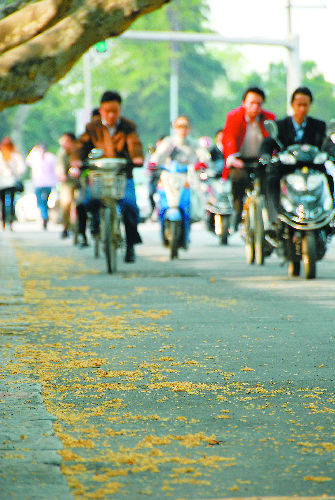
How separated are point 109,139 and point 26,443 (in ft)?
29.3

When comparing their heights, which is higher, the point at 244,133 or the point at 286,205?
the point at 244,133

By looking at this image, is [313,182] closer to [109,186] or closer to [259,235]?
[259,235]

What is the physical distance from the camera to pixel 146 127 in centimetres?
7744

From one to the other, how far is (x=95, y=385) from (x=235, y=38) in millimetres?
20546

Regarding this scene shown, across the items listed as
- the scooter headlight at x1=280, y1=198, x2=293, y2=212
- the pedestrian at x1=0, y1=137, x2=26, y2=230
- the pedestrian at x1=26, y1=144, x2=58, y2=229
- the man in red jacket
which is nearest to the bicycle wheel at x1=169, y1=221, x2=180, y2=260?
the man in red jacket

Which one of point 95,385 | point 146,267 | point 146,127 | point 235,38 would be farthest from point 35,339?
point 146,127

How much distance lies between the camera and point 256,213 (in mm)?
12156

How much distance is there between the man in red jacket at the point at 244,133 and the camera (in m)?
12.6

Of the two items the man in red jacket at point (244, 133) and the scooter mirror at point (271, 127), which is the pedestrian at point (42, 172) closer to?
the man in red jacket at point (244, 133)

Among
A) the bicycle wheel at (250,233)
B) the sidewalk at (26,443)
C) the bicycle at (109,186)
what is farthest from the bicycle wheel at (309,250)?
the sidewalk at (26,443)

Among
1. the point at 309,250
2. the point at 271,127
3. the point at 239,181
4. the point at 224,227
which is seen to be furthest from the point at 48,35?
the point at 224,227

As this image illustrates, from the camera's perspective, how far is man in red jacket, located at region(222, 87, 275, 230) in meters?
12.6

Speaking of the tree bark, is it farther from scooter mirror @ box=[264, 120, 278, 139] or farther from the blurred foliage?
the blurred foliage

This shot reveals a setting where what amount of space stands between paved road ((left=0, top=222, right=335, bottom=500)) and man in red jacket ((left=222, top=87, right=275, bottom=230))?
9.13 feet
